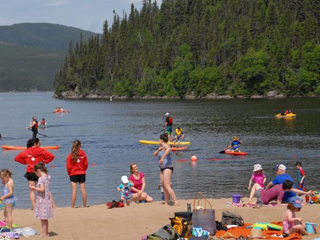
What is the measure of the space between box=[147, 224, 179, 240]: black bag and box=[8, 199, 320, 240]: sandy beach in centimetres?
95

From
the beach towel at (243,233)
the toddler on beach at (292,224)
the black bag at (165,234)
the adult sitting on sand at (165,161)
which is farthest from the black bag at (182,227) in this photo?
the adult sitting on sand at (165,161)

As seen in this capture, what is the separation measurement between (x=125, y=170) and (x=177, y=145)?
11882 millimetres

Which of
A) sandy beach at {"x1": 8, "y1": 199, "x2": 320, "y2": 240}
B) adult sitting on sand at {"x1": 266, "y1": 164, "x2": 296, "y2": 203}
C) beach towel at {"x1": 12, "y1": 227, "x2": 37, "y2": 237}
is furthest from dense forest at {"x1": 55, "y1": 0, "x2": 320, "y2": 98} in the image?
beach towel at {"x1": 12, "y1": 227, "x2": 37, "y2": 237}

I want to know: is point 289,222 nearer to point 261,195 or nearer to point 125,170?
point 261,195

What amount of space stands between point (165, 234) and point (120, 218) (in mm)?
3021

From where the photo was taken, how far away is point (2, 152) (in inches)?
1651

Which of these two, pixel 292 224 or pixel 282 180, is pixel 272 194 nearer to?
pixel 282 180

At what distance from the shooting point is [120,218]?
656 inches

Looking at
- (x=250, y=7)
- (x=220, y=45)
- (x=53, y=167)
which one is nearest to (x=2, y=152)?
(x=53, y=167)

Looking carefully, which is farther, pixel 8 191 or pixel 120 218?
pixel 120 218

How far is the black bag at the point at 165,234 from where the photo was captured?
13758 mm

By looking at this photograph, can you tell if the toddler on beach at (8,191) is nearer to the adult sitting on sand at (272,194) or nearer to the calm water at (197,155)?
the calm water at (197,155)

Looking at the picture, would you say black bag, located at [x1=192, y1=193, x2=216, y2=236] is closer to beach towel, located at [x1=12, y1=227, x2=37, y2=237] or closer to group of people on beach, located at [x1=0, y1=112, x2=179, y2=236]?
group of people on beach, located at [x1=0, y1=112, x2=179, y2=236]

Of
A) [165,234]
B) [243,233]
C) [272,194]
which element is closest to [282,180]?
[272,194]
